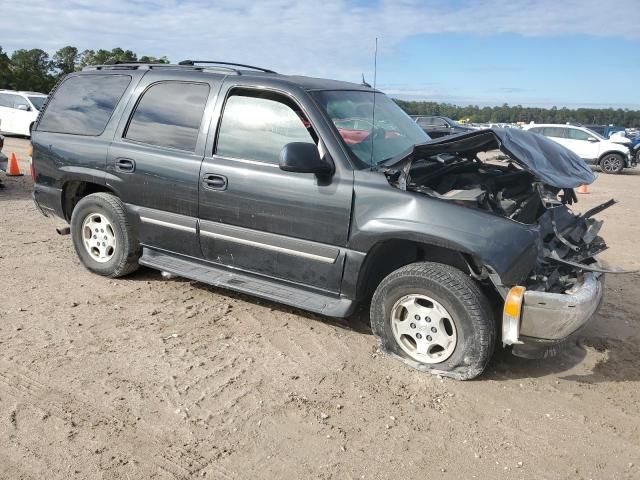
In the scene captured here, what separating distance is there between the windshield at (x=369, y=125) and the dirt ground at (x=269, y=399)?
1.41m

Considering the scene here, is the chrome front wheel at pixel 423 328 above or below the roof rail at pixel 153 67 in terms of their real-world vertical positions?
below

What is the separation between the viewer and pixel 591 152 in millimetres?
19906

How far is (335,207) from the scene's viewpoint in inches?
153

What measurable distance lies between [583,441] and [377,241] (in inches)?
65.8

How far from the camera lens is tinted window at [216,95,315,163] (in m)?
4.16

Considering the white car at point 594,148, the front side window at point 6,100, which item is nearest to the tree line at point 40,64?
the front side window at point 6,100

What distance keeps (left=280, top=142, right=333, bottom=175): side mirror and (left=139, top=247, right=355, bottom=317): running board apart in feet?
3.12

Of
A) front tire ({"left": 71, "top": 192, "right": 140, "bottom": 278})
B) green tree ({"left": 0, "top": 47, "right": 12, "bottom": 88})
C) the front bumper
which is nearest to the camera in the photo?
the front bumper

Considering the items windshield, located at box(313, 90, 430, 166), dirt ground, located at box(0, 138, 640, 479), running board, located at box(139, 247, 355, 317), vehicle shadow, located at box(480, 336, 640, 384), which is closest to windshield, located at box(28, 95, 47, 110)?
dirt ground, located at box(0, 138, 640, 479)

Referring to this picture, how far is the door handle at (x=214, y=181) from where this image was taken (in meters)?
4.33

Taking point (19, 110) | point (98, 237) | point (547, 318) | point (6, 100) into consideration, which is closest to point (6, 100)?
point (6, 100)

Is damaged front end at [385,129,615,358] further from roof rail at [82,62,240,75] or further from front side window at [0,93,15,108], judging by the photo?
front side window at [0,93,15,108]

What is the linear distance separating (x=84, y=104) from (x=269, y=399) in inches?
138

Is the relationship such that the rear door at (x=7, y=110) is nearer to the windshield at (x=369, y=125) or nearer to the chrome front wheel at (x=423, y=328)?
the windshield at (x=369, y=125)
